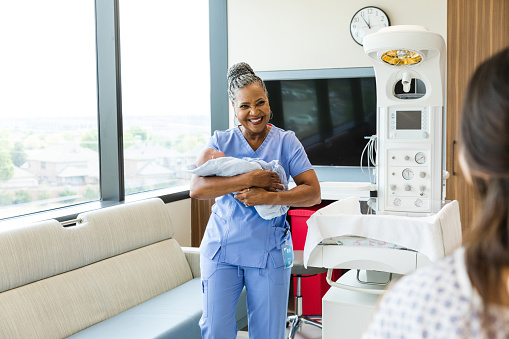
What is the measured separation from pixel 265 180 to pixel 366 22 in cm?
242

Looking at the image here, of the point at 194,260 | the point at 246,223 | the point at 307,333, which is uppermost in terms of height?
the point at 246,223

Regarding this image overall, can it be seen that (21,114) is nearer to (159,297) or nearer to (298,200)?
(159,297)

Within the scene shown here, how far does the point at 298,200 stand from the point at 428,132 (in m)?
0.57

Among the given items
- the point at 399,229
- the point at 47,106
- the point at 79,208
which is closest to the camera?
the point at 399,229

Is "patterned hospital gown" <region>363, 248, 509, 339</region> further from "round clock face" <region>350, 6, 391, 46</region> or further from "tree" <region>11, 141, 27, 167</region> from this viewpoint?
"round clock face" <region>350, 6, 391, 46</region>

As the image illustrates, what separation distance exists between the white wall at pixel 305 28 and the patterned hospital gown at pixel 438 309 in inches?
135

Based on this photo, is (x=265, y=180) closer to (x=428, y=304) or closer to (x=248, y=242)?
(x=248, y=242)

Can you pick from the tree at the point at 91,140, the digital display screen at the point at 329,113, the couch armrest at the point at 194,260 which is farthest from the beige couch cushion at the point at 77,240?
the digital display screen at the point at 329,113

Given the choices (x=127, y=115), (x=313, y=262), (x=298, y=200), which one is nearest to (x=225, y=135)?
(x=298, y=200)

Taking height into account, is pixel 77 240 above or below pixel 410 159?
below

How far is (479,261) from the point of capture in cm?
67

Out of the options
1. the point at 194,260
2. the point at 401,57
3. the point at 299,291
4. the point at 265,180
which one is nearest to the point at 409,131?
the point at 401,57

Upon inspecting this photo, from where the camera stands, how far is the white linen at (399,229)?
1718mm

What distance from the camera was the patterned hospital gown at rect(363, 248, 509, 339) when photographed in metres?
0.66
